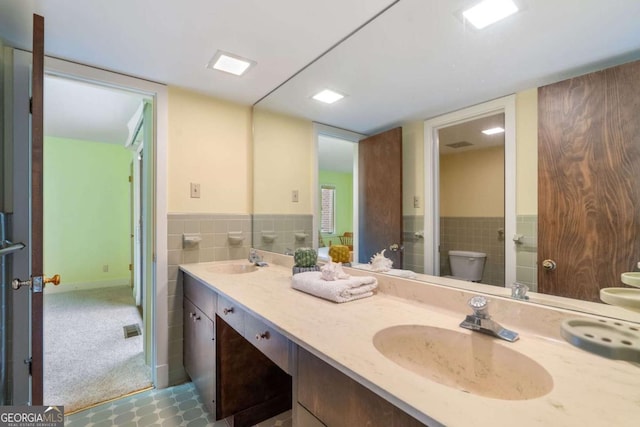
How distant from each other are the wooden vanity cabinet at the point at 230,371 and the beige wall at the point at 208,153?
2.22ft

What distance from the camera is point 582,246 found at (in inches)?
35.3

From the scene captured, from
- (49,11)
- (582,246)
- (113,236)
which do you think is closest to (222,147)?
(49,11)

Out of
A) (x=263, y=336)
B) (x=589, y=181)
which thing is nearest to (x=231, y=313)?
(x=263, y=336)

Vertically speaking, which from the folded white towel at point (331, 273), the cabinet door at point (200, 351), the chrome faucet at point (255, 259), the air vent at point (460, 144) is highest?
the air vent at point (460, 144)

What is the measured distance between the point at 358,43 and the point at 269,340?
1446 millimetres

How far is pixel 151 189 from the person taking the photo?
80.0 inches

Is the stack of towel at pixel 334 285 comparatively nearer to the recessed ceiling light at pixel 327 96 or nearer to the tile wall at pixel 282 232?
the tile wall at pixel 282 232

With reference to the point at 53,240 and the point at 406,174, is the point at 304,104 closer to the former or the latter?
the point at 406,174

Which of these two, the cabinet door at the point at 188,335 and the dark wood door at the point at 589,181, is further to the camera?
the cabinet door at the point at 188,335

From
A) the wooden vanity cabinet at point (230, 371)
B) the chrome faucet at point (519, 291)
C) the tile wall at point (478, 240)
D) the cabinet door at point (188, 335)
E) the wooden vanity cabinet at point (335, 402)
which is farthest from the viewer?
the cabinet door at point (188, 335)

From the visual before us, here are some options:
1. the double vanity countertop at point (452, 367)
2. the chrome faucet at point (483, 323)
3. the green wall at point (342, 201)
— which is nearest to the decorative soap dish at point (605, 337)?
the double vanity countertop at point (452, 367)

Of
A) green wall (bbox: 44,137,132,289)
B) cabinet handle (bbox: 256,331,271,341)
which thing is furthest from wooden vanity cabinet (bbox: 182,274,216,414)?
green wall (bbox: 44,137,132,289)

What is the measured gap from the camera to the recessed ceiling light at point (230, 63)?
5.46ft

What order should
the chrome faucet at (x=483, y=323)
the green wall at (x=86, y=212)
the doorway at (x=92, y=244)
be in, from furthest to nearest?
the green wall at (x=86, y=212) → the doorway at (x=92, y=244) → the chrome faucet at (x=483, y=323)
